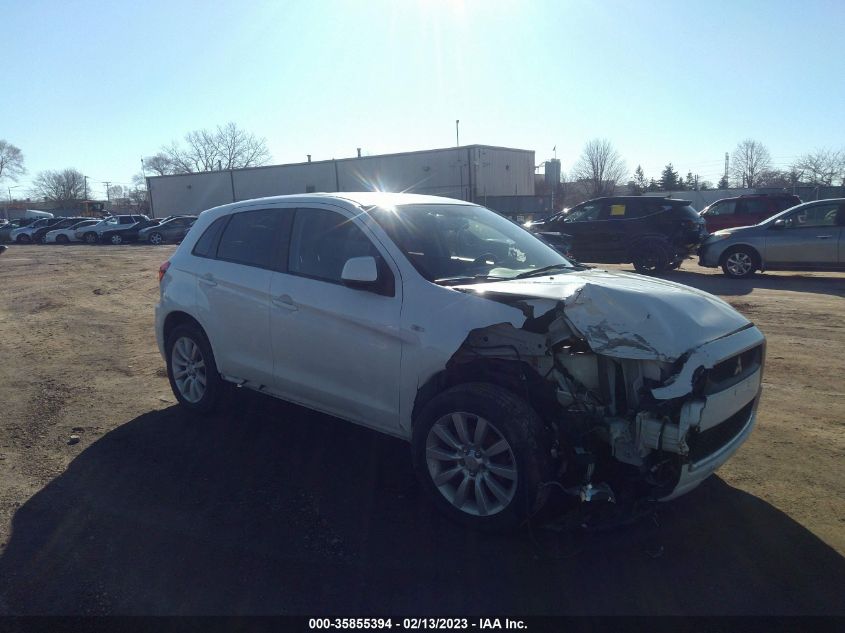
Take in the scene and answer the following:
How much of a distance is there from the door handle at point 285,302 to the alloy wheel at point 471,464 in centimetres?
145

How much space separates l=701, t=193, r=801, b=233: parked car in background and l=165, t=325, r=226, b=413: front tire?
1935 centimetres

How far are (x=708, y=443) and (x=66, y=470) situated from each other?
13.7 ft

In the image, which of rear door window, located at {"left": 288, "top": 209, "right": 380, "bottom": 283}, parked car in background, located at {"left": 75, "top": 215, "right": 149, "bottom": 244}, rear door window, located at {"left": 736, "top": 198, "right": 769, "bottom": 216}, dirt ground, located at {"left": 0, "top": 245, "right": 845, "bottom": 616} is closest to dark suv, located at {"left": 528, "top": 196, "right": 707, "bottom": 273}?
rear door window, located at {"left": 736, "top": 198, "right": 769, "bottom": 216}

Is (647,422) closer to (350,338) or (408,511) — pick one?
(408,511)

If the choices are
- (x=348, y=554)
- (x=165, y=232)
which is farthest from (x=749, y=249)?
(x=165, y=232)

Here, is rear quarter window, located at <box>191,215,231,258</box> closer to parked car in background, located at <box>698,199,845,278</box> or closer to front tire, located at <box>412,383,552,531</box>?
front tire, located at <box>412,383,552,531</box>

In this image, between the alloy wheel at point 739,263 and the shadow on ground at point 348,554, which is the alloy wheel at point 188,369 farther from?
the alloy wheel at point 739,263

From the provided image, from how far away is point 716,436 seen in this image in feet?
11.4

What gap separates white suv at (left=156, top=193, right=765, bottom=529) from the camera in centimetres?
326

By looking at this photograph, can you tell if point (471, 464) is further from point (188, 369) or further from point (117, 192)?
point (117, 192)

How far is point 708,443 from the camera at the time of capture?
3.41 meters

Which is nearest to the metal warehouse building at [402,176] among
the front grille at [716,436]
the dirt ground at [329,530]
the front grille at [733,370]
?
the dirt ground at [329,530]

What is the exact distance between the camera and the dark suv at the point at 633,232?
1473cm

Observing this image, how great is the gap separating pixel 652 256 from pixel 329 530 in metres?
12.8
